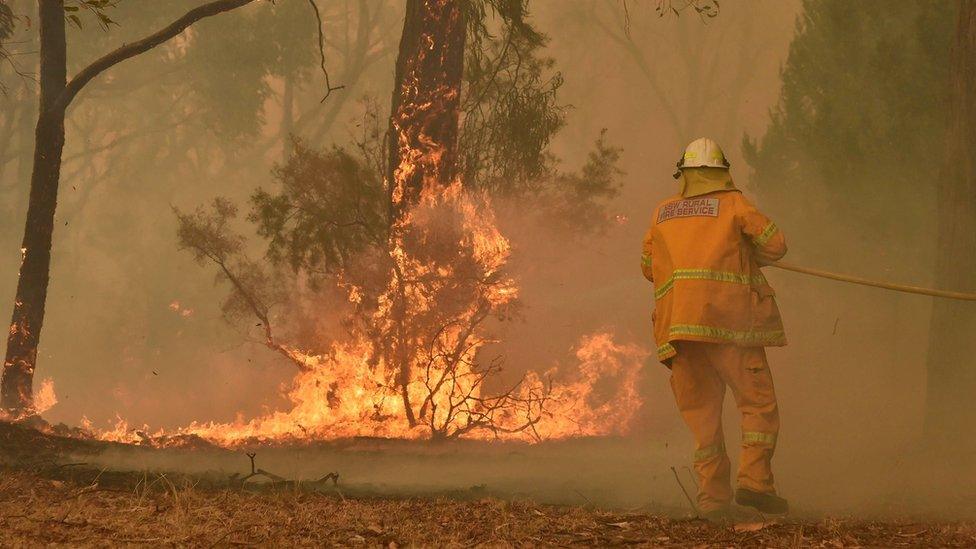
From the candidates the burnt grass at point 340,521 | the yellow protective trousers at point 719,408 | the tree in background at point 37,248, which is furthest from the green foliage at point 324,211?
the yellow protective trousers at point 719,408

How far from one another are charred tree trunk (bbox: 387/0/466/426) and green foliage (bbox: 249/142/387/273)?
420mm

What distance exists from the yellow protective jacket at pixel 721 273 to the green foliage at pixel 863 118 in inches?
293

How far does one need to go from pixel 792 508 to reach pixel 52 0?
874 centimetres

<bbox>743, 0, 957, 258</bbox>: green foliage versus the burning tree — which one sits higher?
<bbox>743, 0, 957, 258</bbox>: green foliage

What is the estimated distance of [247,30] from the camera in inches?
993

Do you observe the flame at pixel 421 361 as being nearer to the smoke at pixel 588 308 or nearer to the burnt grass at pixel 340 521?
the smoke at pixel 588 308

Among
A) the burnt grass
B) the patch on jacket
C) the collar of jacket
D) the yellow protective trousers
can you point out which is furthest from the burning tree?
the collar of jacket

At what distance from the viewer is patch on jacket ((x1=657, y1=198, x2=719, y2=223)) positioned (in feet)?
21.1

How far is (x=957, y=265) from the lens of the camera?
9.02 m

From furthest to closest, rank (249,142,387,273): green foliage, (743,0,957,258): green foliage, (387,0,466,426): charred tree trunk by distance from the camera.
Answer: (743,0,957,258): green foliage
(249,142,387,273): green foliage
(387,0,466,426): charred tree trunk

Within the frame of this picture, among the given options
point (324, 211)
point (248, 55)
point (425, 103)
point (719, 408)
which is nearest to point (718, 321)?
point (719, 408)

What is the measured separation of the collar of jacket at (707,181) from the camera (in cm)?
651

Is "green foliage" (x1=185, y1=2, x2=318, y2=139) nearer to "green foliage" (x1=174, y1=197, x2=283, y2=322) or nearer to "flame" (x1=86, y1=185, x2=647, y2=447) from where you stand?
"green foliage" (x1=174, y1=197, x2=283, y2=322)

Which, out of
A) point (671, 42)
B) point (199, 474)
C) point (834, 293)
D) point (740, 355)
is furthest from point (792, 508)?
point (671, 42)
